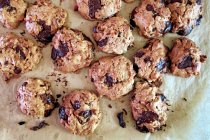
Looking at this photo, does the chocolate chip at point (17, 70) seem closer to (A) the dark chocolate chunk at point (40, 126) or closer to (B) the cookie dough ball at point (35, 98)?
(B) the cookie dough ball at point (35, 98)

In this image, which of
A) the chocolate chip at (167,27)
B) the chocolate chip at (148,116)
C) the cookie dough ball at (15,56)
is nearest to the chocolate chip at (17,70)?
the cookie dough ball at (15,56)

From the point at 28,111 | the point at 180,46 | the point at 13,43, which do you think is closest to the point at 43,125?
the point at 28,111

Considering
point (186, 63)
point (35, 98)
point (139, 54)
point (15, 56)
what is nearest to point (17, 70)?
point (15, 56)

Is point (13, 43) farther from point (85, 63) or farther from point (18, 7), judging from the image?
point (85, 63)

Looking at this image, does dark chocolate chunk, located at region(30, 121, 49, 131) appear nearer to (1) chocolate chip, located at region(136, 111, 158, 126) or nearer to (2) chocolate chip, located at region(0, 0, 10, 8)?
(1) chocolate chip, located at region(136, 111, 158, 126)

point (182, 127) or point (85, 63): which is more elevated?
point (85, 63)

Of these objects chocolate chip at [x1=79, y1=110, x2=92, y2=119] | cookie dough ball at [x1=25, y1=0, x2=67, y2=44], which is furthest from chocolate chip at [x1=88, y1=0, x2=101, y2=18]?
chocolate chip at [x1=79, y1=110, x2=92, y2=119]
